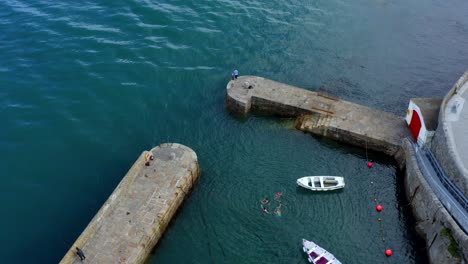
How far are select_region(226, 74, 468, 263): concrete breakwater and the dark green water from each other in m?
1.49

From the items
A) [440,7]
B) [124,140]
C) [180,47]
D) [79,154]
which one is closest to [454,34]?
[440,7]

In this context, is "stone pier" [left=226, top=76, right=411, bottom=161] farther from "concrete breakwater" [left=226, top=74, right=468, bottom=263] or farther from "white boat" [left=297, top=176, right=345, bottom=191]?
"white boat" [left=297, top=176, right=345, bottom=191]

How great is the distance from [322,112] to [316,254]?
62.5 feet

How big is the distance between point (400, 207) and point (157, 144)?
2819 centimetres

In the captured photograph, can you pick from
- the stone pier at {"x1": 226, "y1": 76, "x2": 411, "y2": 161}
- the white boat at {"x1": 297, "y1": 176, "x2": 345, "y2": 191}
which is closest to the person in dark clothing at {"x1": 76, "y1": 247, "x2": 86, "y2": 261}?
the white boat at {"x1": 297, "y1": 176, "x2": 345, "y2": 191}

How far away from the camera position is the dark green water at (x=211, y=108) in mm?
40594

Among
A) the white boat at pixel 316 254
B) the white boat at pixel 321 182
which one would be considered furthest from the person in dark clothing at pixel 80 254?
the white boat at pixel 321 182

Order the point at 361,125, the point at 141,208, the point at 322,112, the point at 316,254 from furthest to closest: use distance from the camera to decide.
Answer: the point at 322,112
the point at 361,125
the point at 141,208
the point at 316,254

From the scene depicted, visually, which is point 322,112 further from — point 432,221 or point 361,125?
point 432,221

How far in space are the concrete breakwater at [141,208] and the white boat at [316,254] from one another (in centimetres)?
1354

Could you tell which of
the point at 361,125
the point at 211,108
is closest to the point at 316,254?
the point at 361,125

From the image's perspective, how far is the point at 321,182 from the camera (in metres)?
44.6

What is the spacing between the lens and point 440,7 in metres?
72.1

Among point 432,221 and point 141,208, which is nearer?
point 432,221
